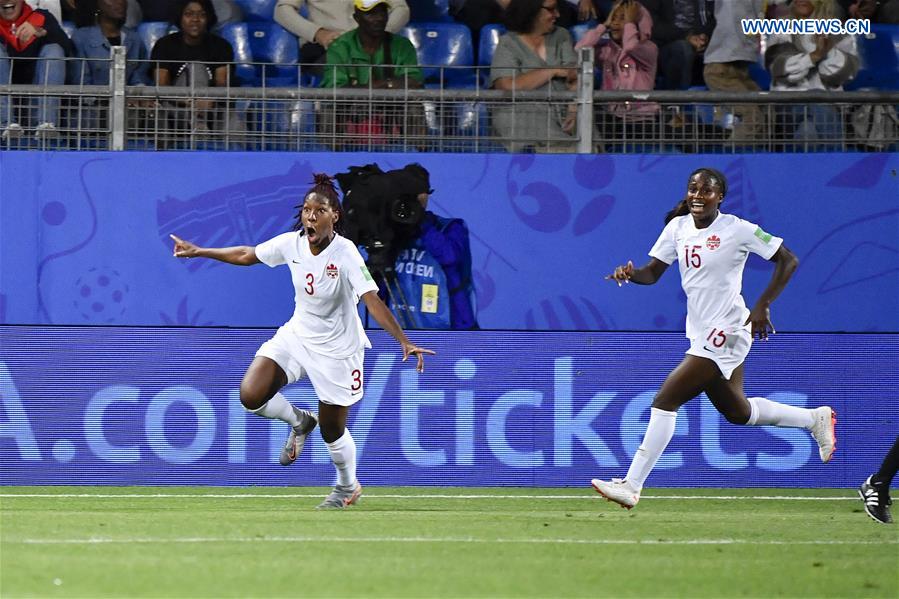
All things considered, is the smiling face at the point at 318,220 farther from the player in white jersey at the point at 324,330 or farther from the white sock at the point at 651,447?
the white sock at the point at 651,447

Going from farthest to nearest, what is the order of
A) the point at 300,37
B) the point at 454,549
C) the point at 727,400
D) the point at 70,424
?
the point at 300,37 → the point at 70,424 → the point at 727,400 → the point at 454,549

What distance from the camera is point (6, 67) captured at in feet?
44.7

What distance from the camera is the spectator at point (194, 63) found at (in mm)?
13711

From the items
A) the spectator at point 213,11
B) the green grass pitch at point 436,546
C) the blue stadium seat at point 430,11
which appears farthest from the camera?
the blue stadium seat at point 430,11

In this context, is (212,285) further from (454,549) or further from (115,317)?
(454,549)

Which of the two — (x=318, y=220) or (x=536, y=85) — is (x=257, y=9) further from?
(x=318, y=220)

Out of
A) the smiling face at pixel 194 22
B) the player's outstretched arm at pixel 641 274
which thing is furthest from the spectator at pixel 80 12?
the player's outstretched arm at pixel 641 274

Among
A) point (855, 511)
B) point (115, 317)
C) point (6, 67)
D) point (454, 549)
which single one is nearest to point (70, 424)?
point (115, 317)

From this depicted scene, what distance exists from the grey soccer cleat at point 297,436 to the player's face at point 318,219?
4.63ft

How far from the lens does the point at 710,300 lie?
9789 millimetres

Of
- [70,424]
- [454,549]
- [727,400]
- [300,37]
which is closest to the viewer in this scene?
[454,549]

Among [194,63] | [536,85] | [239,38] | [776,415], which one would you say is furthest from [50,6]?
[776,415]

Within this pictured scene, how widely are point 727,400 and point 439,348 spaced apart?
2659mm

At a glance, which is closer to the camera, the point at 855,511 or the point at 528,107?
the point at 855,511
